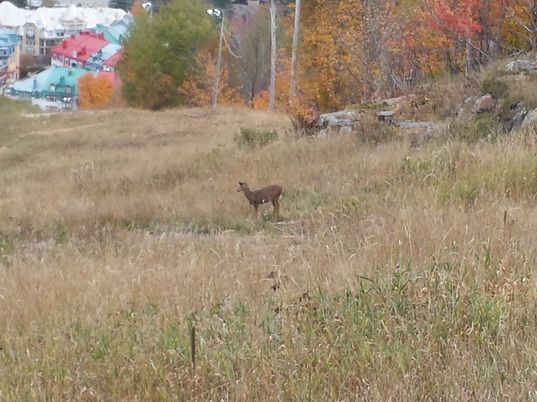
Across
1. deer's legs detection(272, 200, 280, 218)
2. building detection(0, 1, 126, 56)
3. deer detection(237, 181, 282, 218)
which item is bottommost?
deer's legs detection(272, 200, 280, 218)

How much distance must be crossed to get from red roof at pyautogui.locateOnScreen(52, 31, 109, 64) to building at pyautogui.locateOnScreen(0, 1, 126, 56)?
880cm

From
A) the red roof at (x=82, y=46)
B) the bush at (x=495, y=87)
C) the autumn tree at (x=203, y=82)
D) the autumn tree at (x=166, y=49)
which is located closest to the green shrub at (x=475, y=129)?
the bush at (x=495, y=87)

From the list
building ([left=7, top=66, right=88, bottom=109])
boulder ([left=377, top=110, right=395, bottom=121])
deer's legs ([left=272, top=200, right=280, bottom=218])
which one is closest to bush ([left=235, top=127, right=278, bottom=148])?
boulder ([left=377, top=110, right=395, bottom=121])

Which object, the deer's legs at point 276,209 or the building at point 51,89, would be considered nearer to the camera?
the deer's legs at point 276,209

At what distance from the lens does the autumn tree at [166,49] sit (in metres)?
41.1

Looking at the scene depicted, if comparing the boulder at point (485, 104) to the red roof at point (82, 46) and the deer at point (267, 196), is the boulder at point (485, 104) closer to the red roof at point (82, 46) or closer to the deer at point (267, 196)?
the deer at point (267, 196)

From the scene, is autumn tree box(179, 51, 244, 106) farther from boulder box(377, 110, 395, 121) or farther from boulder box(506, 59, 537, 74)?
boulder box(506, 59, 537, 74)

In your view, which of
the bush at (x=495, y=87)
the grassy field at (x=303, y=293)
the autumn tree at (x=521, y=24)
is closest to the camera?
the grassy field at (x=303, y=293)

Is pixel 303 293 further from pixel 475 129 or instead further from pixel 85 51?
pixel 85 51

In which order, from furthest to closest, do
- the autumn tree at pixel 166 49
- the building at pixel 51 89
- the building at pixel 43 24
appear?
the building at pixel 43 24, the building at pixel 51 89, the autumn tree at pixel 166 49

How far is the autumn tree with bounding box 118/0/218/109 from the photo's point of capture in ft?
135

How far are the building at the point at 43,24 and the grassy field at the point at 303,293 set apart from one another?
90.8 m

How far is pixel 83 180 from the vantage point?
11.3 metres

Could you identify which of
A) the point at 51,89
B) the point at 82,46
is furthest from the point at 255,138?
the point at 82,46
